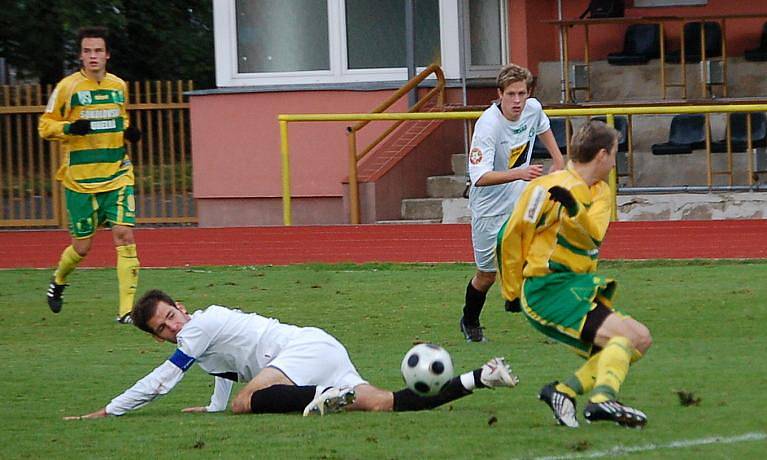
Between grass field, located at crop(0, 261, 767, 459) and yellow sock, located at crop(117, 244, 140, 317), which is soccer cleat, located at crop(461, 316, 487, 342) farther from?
yellow sock, located at crop(117, 244, 140, 317)

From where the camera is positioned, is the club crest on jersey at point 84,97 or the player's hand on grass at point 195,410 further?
the club crest on jersey at point 84,97

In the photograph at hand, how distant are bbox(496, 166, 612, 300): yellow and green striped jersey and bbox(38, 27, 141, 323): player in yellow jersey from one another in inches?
217

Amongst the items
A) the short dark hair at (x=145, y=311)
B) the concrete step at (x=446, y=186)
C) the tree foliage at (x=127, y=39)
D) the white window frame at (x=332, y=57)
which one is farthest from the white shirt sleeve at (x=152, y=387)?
Result: the tree foliage at (x=127, y=39)

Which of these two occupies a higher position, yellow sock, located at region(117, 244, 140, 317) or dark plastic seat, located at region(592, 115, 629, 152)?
dark plastic seat, located at region(592, 115, 629, 152)

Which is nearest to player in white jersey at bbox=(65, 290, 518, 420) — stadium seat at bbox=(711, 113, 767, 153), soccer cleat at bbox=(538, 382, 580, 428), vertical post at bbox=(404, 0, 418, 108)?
soccer cleat at bbox=(538, 382, 580, 428)

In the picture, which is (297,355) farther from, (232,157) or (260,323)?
(232,157)

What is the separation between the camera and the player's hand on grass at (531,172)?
32.7 feet

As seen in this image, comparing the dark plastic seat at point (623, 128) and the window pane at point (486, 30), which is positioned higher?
the window pane at point (486, 30)

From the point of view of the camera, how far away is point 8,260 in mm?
18000

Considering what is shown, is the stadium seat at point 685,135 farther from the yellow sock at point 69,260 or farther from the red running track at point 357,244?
the yellow sock at point 69,260

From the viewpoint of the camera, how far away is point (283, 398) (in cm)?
831

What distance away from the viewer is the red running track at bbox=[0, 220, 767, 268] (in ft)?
53.3

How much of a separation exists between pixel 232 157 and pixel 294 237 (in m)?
4.53

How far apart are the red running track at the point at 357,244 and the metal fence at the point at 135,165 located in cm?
276
